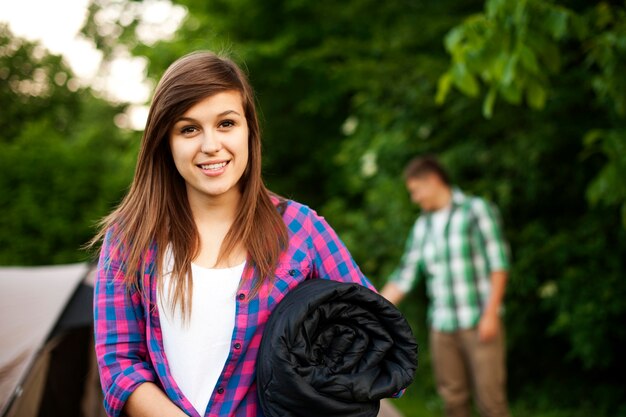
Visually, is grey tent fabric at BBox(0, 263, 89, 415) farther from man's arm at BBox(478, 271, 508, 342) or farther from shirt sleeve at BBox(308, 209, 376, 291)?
man's arm at BBox(478, 271, 508, 342)

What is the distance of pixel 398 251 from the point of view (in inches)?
262

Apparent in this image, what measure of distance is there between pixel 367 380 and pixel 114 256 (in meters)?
0.66

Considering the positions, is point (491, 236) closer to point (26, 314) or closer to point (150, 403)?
point (26, 314)

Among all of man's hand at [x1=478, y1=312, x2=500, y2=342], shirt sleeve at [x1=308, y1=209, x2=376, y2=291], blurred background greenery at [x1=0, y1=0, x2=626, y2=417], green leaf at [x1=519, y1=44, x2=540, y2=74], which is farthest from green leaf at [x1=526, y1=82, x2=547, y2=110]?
shirt sleeve at [x1=308, y1=209, x2=376, y2=291]

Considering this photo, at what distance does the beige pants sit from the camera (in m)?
4.34

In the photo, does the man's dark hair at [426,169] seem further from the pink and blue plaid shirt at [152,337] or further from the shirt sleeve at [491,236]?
the pink and blue plaid shirt at [152,337]

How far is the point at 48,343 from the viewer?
3998 mm

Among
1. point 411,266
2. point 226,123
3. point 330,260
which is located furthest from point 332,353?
point 411,266

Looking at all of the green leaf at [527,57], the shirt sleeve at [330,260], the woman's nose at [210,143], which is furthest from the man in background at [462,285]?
the woman's nose at [210,143]

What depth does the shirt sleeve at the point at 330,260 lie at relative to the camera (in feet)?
5.93

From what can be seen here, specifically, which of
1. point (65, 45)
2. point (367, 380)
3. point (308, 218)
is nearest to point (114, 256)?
point (308, 218)

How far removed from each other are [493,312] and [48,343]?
249 cm

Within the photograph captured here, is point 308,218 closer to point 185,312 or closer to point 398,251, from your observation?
point 185,312

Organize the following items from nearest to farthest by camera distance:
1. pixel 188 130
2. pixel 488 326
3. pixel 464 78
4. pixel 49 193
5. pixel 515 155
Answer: pixel 188 130
pixel 464 78
pixel 488 326
pixel 515 155
pixel 49 193
